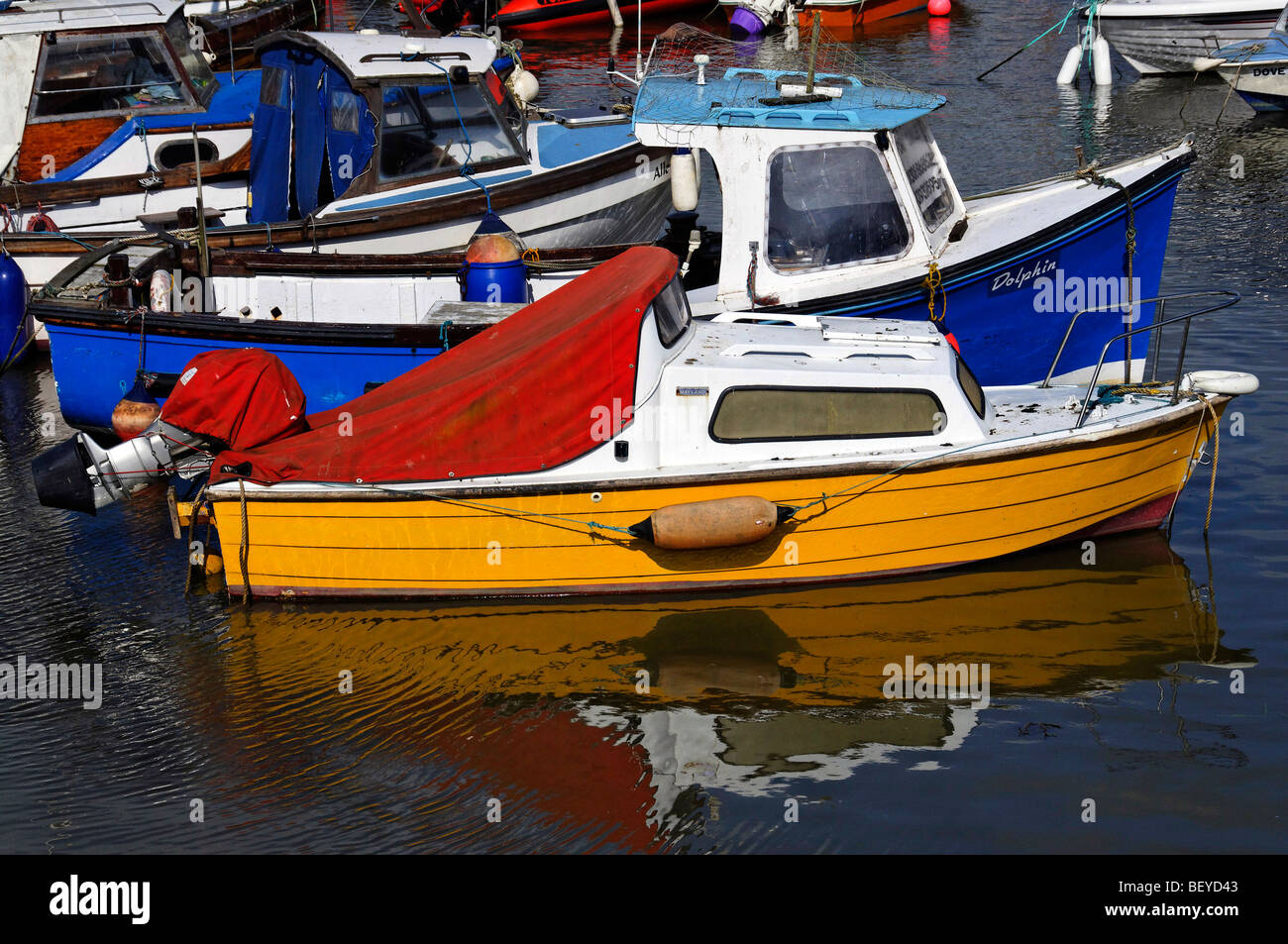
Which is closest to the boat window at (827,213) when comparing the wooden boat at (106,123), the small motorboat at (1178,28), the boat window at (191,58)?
Answer: the wooden boat at (106,123)

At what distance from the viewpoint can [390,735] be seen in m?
7.43

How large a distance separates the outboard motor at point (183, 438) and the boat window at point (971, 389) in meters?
4.35

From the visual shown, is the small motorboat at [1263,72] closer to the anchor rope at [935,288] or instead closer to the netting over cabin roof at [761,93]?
the netting over cabin roof at [761,93]

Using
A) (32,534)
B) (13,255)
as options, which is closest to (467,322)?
(32,534)

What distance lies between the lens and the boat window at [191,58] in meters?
15.7

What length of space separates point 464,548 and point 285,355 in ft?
9.37

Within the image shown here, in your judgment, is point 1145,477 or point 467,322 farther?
point 467,322

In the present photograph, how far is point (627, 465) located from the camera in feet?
27.2

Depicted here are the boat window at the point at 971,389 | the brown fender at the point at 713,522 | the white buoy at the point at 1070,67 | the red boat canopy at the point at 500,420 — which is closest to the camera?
the brown fender at the point at 713,522

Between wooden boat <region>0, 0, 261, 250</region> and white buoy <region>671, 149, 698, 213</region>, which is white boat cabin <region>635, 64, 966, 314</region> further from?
wooden boat <region>0, 0, 261, 250</region>

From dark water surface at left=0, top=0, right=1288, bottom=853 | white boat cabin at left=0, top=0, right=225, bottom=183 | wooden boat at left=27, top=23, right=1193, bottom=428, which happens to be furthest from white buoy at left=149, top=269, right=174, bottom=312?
white boat cabin at left=0, top=0, right=225, bottom=183

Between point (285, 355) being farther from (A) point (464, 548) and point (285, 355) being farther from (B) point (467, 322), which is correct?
(A) point (464, 548)

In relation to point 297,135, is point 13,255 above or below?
below

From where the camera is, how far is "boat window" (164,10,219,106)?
15734 mm
